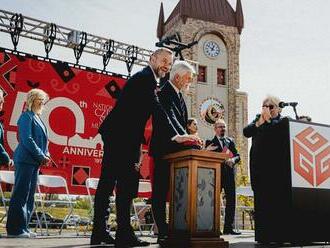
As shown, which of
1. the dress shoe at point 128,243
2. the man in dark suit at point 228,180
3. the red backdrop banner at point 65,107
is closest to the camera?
the dress shoe at point 128,243

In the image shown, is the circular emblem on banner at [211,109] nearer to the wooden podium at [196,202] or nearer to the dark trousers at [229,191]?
the dark trousers at [229,191]

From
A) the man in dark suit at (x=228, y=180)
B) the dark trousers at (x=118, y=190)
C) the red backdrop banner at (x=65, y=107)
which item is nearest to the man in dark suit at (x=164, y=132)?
the dark trousers at (x=118, y=190)

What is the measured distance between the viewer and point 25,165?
4453 millimetres

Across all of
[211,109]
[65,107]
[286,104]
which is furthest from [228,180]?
[211,109]

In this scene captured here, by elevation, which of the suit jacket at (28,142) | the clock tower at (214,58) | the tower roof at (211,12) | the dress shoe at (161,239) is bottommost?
the dress shoe at (161,239)

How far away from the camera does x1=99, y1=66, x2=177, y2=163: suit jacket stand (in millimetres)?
3250

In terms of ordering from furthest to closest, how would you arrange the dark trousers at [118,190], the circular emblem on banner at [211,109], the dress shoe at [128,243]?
the circular emblem on banner at [211,109] → the dark trousers at [118,190] → the dress shoe at [128,243]

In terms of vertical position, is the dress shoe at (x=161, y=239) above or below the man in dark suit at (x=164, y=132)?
below

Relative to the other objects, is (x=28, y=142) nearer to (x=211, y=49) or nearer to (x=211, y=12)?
(x=211, y=49)

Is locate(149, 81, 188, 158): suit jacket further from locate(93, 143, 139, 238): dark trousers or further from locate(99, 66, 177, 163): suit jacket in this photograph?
locate(93, 143, 139, 238): dark trousers

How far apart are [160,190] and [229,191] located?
263cm

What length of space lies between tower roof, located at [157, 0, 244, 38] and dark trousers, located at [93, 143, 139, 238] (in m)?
24.4

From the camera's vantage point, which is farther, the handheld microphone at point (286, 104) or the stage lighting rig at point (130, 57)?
the stage lighting rig at point (130, 57)

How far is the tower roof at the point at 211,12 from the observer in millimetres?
26891
